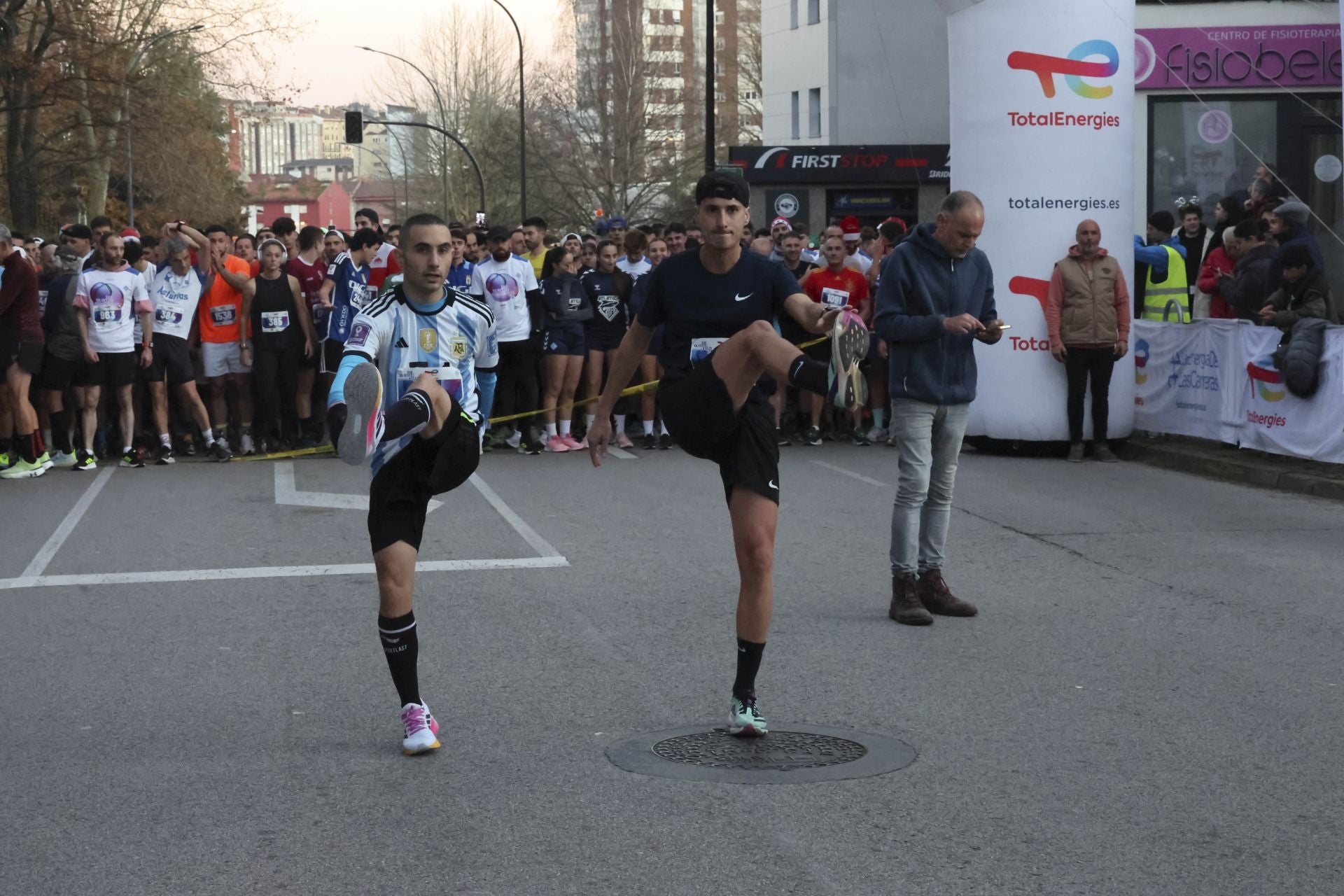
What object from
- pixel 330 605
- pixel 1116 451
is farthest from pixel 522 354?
pixel 330 605

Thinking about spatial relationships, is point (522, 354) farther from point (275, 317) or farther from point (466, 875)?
point (466, 875)

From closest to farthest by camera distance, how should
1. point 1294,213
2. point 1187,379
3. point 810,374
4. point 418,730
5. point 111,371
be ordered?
point 810,374 → point 418,730 → point 1294,213 → point 1187,379 → point 111,371

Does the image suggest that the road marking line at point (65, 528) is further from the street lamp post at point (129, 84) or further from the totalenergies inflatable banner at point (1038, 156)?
the street lamp post at point (129, 84)

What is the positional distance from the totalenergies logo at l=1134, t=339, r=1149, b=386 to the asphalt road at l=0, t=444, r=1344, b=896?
4213mm

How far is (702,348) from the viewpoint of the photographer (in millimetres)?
6277

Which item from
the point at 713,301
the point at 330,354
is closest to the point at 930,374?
the point at 713,301

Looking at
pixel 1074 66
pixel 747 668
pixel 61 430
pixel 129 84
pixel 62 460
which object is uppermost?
pixel 129 84

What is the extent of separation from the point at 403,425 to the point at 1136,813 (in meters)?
2.67

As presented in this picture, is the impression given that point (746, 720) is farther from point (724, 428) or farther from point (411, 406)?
point (411, 406)

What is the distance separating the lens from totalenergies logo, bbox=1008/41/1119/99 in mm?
15438

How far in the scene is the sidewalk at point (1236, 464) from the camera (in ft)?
43.2

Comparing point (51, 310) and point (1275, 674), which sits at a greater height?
point (51, 310)

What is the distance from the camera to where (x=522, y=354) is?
17.6 meters

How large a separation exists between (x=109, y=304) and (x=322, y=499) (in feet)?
13.4
